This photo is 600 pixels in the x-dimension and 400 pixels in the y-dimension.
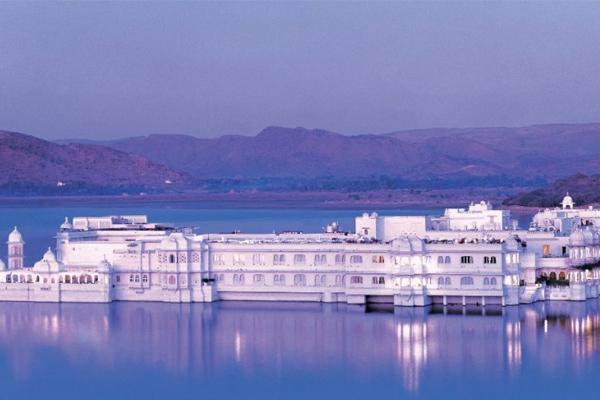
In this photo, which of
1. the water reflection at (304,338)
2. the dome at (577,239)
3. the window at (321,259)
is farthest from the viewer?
the dome at (577,239)

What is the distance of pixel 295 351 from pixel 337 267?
9123 mm

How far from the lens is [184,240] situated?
49781 millimetres

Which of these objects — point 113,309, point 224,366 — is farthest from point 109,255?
point 224,366

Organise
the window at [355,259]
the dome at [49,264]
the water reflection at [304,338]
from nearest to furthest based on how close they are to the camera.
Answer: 1. the water reflection at [304,338]
2. the window at [355,259]
3. the dome at [49,264]

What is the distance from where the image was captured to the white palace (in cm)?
4741

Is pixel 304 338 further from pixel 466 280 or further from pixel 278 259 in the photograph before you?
pixel 278 259

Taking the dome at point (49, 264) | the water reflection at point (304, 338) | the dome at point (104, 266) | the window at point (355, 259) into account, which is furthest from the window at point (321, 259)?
the dome at point (49, 264)

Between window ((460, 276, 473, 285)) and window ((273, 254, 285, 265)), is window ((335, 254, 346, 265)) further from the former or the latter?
window ((460, 276, 473, 285))

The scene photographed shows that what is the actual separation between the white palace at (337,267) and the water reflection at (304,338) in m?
0.72

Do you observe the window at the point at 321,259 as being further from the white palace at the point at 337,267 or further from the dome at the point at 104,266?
the dome at the point at 104,266

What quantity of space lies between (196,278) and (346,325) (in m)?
7.79

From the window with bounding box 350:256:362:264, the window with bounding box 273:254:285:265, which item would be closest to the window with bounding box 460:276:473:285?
the window with bounding box 350:256:362:264

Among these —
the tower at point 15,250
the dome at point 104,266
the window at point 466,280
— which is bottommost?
the window at point 466,280

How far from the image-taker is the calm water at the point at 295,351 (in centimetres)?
3569
